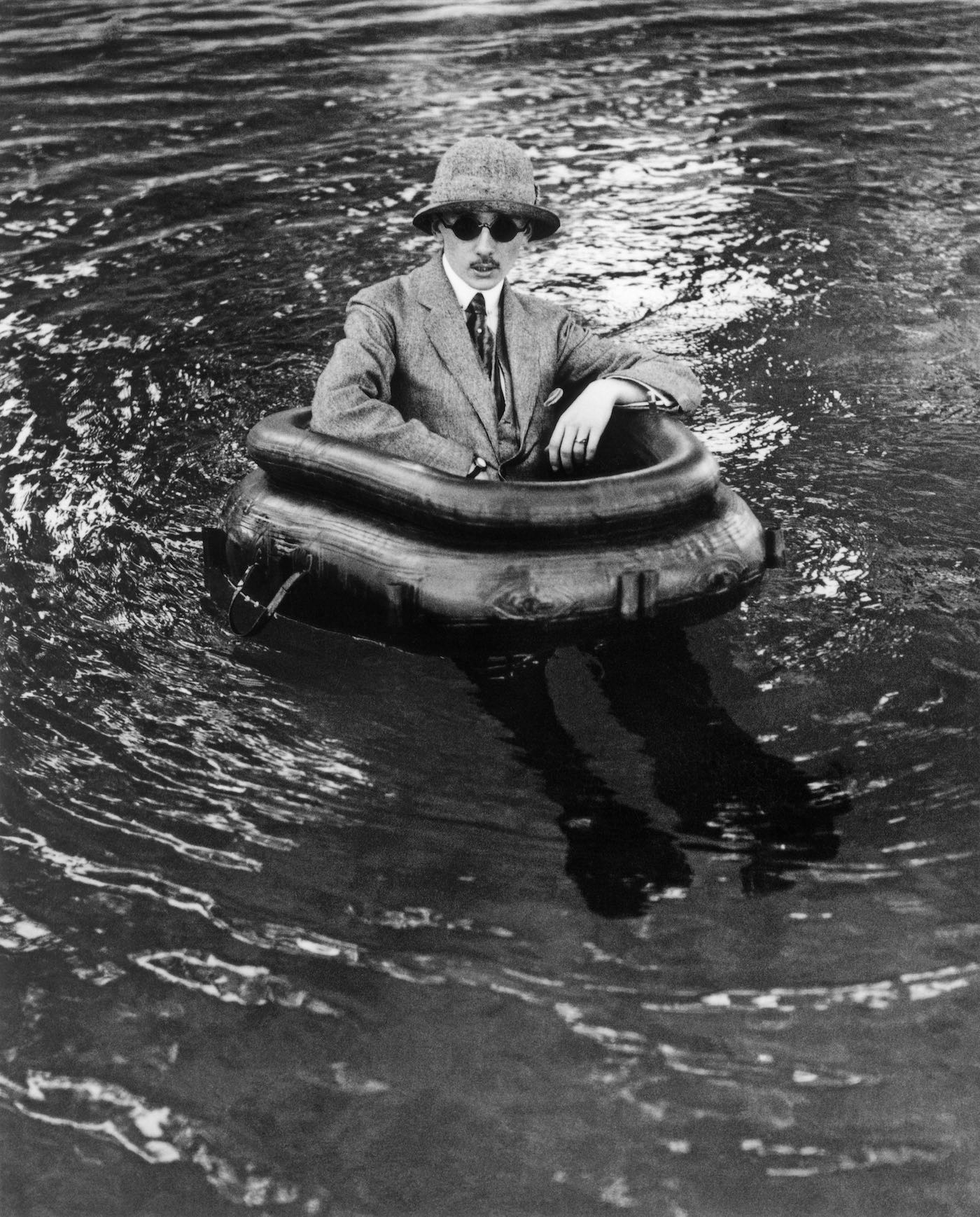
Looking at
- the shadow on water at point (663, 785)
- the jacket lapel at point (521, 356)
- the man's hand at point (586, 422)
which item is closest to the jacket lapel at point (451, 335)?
the jacket lapel at point (521, 356)

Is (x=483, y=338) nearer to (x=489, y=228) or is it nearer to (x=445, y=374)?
(x=445, y=374)

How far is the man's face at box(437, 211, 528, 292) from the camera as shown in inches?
148

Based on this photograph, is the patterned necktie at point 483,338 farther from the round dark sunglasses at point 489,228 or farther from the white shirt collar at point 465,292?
the round dark sunglasses at point 489,228

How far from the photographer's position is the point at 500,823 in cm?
318

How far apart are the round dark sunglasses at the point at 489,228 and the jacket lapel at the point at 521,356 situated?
0.68ft

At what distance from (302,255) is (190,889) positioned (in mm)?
5007

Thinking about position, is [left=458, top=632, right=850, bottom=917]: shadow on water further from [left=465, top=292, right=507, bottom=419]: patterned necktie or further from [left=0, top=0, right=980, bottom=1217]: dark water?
[left=465, top=292, right=507, bottom=419]: patterned necktie

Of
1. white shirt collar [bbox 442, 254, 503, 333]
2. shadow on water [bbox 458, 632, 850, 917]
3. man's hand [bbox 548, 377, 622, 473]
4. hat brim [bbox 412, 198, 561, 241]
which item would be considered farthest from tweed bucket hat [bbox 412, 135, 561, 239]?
shadow on water [bbox 458, 632, 850, 917]

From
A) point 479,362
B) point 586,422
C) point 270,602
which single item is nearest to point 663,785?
point 586,422

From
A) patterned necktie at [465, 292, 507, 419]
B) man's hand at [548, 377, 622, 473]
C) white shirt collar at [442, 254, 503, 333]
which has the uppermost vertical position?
white shirt collar at [442, 254, 503, 333]

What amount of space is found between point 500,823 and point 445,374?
4.33ft

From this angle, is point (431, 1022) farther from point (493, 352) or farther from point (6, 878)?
point (493, 352)

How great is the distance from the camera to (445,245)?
152 inches

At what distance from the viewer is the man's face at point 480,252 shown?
3748 millimetres
